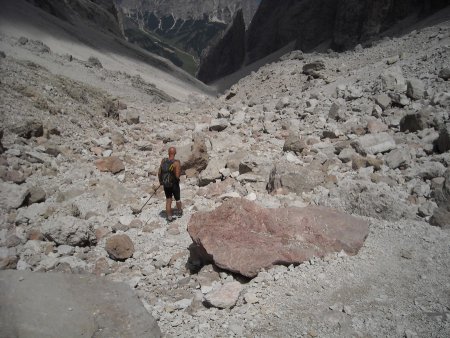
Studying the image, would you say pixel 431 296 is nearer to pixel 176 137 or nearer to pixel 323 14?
pixel 176 137

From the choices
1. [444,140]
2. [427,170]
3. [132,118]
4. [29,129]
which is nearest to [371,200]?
[427,170]

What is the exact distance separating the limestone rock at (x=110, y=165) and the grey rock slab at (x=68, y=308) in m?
6.35

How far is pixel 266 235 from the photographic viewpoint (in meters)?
6.32

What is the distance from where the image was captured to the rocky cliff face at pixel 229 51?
117m

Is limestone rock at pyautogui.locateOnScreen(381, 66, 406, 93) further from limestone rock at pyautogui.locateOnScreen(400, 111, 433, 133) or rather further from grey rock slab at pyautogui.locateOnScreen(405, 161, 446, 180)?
grey rock slab at pyautogui.locateOnScreen(405, 161, 446, 180)

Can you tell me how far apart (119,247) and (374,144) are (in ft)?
23.8

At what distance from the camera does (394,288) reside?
17.5 ft

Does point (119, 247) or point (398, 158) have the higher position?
point (398, 158)

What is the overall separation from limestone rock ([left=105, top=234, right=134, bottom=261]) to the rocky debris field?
2cm

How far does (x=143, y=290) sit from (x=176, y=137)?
9.40 meters

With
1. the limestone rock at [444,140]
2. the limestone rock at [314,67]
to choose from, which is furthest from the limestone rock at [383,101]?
the limestone rock at [314,67]

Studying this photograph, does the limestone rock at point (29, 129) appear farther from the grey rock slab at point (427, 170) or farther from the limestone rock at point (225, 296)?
the grey rock slab at point (427, 170)

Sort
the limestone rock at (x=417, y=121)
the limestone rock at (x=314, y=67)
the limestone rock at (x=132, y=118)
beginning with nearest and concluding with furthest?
the limestone rock at (x=417, y=121) → the limestone rock at (x=132, y=118) → the limestone rock at (x=314, y=67)

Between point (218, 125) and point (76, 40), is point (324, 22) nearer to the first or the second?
point (76, 40)
